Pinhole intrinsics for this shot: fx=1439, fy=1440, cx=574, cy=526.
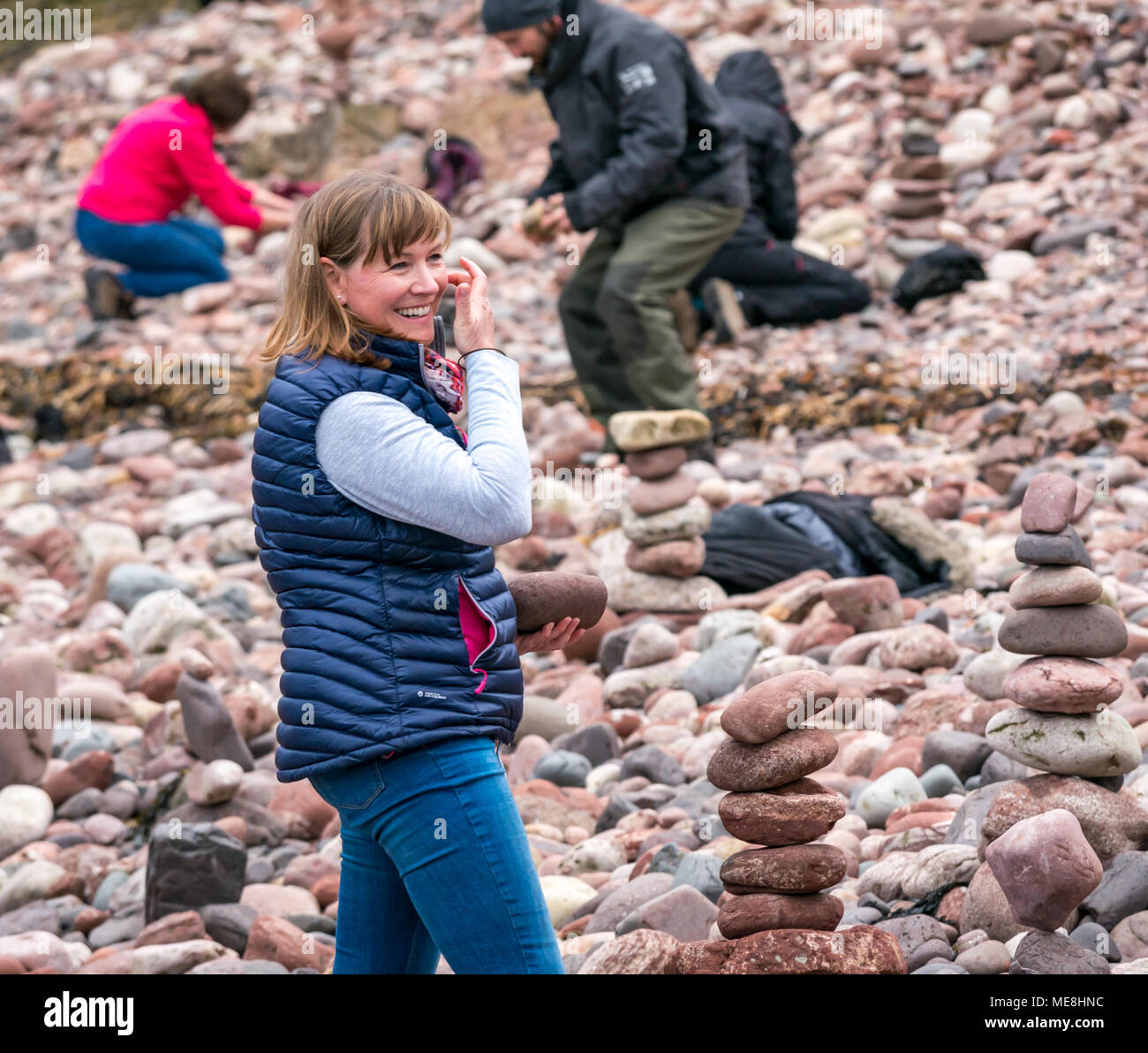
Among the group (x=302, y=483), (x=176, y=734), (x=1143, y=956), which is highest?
(x=302, y=483)

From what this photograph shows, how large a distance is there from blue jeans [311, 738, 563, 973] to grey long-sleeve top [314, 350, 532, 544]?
1.18ft

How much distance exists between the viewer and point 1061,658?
10.9ft

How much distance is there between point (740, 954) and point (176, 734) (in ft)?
10.2

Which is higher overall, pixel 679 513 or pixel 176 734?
pixel 679 513

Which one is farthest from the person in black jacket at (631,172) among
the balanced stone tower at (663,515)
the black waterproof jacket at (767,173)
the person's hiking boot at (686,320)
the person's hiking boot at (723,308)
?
the black waterproof jacket at (767,173)

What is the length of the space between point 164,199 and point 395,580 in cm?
945

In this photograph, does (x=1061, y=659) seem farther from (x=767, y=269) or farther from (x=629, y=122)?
(x=767, y=269)

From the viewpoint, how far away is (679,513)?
19.0 ft

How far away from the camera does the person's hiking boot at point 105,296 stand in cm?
1149

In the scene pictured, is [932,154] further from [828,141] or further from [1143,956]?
[1143,956]
